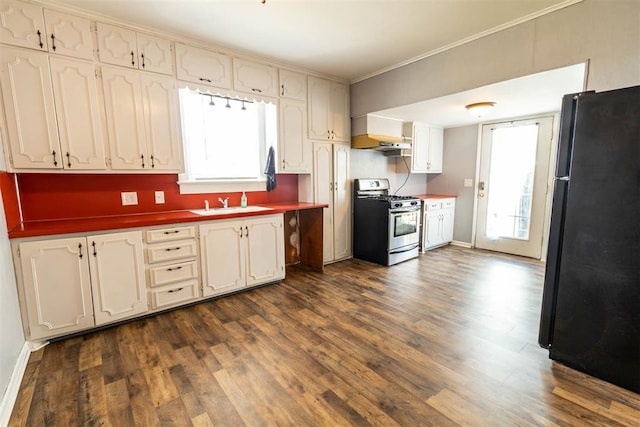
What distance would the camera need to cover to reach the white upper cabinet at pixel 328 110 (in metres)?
3.86

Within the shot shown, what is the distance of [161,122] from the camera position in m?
2.79

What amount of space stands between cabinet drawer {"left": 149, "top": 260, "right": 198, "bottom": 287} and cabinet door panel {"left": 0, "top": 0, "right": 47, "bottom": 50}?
6.48 feet

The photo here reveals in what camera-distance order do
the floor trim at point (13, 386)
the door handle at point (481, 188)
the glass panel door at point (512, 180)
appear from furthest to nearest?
1. the door handle at point (481, 188)
2. the glass panel door at point (512, 180)
3. the floor trim at point (13, 386)

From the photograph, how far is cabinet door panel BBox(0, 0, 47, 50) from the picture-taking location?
2.09m

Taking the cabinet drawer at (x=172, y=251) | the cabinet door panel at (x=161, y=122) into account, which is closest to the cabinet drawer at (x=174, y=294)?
the cabinet drawer at (x=172, y=251)

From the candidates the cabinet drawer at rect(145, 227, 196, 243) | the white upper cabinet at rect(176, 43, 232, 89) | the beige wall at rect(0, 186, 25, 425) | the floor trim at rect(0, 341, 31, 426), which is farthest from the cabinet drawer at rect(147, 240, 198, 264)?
the white upper cabinet at rect(176, 43, 232, 89)

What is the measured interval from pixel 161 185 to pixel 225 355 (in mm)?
1940

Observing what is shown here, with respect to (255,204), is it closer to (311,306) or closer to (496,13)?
(311,306)

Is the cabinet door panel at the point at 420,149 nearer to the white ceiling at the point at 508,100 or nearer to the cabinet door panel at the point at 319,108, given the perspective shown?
the white ceiling at the point at 508,100

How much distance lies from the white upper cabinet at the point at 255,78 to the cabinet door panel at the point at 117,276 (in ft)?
6.31

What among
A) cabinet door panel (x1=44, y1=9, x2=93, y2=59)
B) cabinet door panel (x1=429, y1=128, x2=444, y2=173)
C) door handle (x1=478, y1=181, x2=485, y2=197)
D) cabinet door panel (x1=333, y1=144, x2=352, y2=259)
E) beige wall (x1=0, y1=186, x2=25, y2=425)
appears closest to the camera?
beige wall (x1=0, y1=186, x2=25, y2=425)

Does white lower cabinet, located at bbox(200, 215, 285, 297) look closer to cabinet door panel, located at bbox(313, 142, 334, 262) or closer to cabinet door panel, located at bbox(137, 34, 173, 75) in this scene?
cabinet door panel, located at bbox(313, 142, 334, 262)

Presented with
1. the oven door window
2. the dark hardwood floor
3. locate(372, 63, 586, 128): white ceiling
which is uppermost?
locate(372, 63, 586, 128): white ceiling

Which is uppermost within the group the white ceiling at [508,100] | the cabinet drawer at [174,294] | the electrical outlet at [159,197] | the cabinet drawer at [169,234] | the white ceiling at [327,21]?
the white ceiling at [327,21]
